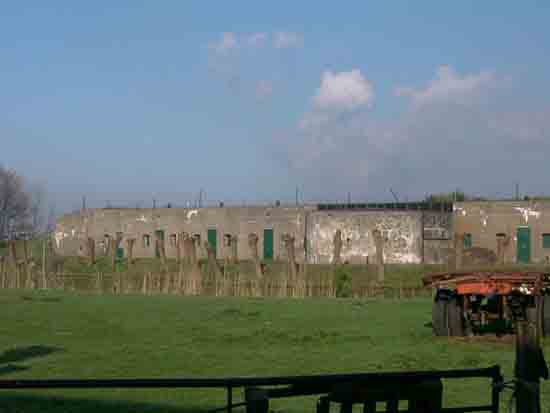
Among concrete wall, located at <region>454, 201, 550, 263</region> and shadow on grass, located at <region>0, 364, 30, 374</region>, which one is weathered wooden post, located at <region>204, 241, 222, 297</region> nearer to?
concrete wall, located at <region>454, 201, 550, 263</region>

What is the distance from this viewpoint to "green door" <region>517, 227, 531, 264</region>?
4569 cm

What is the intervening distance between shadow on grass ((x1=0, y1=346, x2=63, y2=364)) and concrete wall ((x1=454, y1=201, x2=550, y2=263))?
105 ft

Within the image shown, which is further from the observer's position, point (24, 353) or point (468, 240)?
point (468, 240)

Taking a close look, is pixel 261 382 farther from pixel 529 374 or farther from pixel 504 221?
pixel 504 221

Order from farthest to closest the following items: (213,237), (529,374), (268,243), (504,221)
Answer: (213,237) → (268,243) → (504,221) → (529,374)

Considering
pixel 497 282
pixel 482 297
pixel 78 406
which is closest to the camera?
pixel 78 406

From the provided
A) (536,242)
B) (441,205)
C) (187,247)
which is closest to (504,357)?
(187,247)

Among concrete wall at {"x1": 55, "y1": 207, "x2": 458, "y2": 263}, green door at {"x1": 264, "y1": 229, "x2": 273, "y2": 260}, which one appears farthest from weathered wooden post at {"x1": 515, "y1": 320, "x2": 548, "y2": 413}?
green door at {"x1": 264, "y1": 229, "x2": 273, "y2": 260}

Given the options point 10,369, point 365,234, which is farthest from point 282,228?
point 10,369

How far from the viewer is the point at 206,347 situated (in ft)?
56.3

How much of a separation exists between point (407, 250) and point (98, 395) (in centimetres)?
3694

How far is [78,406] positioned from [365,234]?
126 feet

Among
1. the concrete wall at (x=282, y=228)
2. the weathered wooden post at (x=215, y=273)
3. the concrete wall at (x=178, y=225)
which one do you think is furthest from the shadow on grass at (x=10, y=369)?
the concrete wall at (x=178, y=225)

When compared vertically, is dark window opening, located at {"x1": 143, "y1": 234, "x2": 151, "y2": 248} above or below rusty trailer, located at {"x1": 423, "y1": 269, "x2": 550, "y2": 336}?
above
